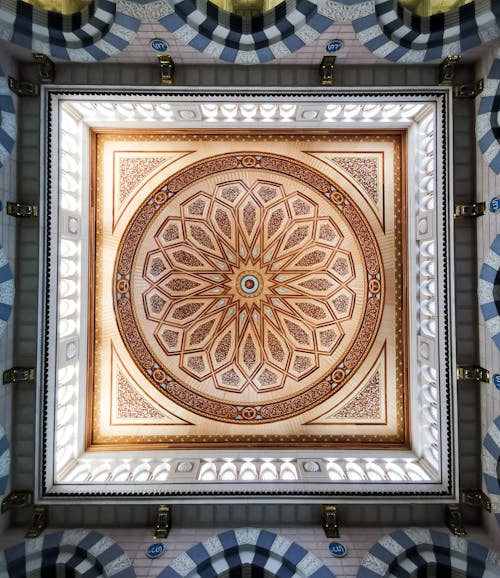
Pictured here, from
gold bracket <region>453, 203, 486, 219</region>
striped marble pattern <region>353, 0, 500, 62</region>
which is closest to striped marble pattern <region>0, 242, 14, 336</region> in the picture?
striped marble pattern <region>353, 0, 500, 62</region>

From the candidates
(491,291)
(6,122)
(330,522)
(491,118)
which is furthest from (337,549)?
(6,122)

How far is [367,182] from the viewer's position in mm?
6301

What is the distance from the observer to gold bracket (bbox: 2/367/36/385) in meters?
4.88

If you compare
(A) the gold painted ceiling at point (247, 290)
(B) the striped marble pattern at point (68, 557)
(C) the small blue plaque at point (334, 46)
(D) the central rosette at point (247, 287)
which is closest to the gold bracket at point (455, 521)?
(A) the gold painted ceiling at point (247, 290)

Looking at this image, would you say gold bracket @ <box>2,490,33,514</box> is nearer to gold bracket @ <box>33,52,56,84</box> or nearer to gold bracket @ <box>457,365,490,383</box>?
gold bracket @ <box>33,52,56,84</box>

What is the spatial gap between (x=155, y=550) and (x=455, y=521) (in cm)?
421

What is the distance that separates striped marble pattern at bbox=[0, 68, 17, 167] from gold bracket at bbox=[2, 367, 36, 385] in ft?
9.26

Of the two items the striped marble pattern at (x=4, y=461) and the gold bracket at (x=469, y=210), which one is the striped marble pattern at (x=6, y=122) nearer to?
the striped marble pattern at (x=4, y=461)

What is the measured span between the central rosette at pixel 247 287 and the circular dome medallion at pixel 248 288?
0.02m

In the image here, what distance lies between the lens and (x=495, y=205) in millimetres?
4680

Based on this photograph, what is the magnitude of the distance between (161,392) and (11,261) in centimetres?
328

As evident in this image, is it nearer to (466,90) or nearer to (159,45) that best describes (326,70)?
(466,90)

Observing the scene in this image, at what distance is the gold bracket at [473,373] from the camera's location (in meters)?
4.95

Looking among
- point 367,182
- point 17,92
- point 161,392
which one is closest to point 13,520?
point 161,392
